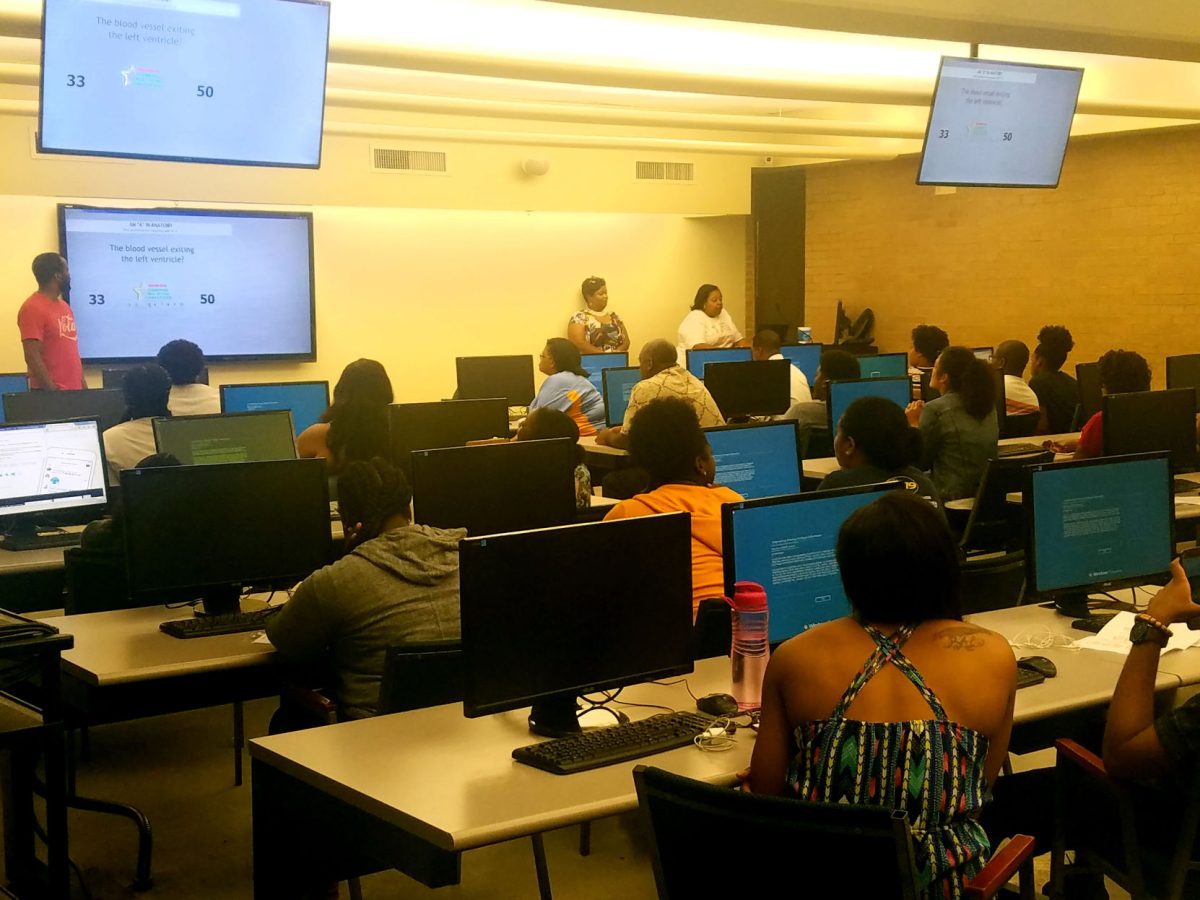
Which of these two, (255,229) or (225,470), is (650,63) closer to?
(255,229)

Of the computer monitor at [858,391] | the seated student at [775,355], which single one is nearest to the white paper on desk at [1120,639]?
the computer monitor at [858,391]

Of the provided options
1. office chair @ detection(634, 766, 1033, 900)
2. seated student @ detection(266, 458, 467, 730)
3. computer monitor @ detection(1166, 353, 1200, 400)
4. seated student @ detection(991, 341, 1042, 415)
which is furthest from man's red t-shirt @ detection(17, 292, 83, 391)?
office chair @ detection(634, 766, 1033, 900)

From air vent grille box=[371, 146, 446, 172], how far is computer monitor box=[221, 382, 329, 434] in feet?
12.4

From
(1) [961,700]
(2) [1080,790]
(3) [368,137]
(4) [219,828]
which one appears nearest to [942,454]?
(2) [1080,790]

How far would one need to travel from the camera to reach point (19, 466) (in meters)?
4.81

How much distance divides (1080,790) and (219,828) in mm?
2513

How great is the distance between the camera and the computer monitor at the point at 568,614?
2.55 metres

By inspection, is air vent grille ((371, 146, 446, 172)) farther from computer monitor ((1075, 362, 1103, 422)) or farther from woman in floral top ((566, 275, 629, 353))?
computer monitor ((1075, 362, 1103, 422))

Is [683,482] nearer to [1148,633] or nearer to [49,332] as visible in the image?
[1148,633]

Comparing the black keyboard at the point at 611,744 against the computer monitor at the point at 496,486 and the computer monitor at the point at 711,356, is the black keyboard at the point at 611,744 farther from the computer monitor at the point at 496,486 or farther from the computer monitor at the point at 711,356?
the computer monitor at the point at 711,356

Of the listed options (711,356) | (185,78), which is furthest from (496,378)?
(185,78)

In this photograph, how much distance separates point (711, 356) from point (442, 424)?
389 centimetres

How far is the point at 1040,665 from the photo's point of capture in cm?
315

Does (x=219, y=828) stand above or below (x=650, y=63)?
below
